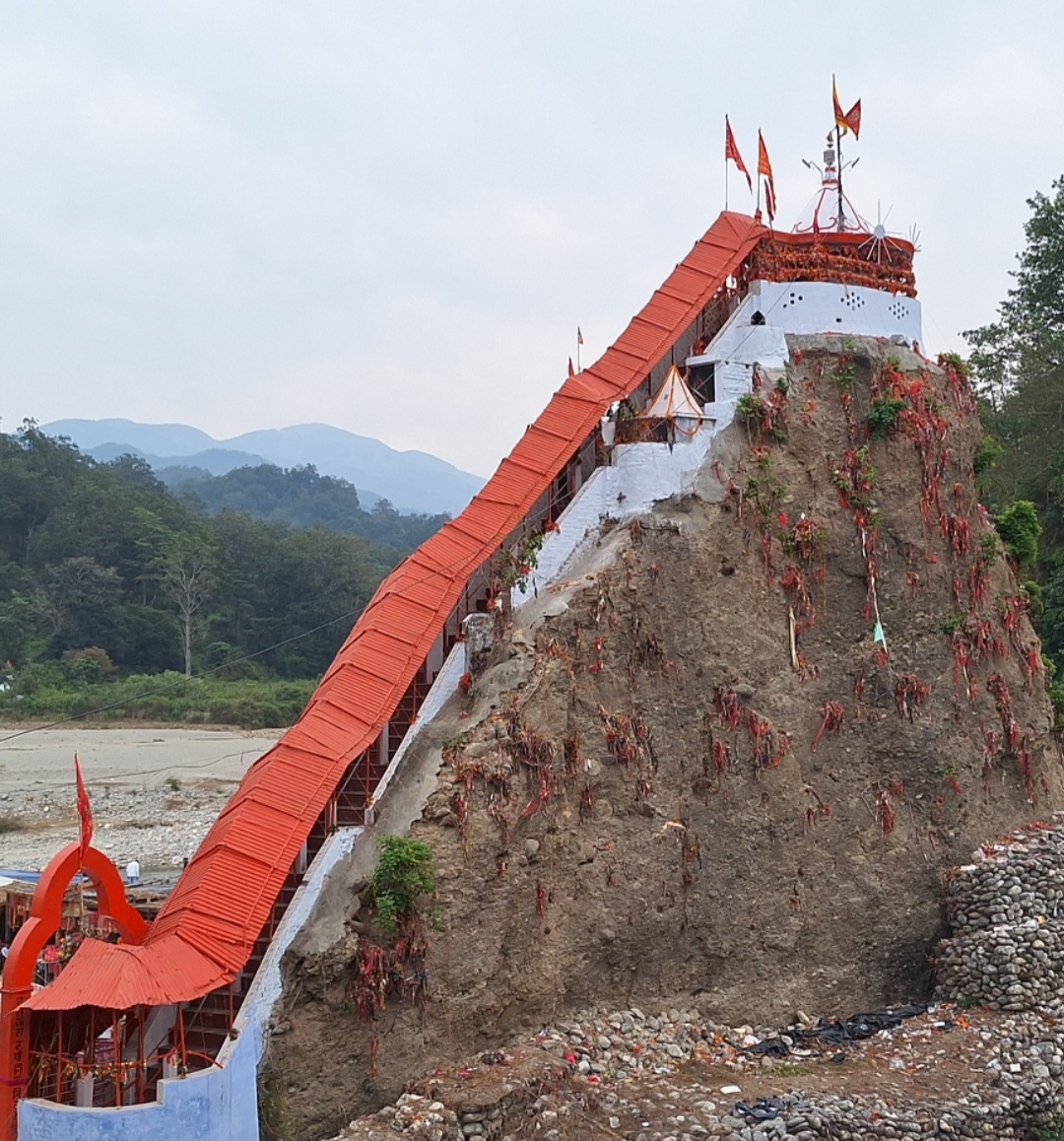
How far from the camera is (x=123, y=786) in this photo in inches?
1626

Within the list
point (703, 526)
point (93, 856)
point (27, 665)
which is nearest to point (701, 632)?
point (703, 526)

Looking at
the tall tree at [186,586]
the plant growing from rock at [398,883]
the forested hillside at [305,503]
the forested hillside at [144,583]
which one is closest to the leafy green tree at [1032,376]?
the plant growing from rock at [398,883]

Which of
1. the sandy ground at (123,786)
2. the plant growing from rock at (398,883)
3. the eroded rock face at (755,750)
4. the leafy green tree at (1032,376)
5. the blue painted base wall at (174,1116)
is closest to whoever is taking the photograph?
the blue painted base wall at (174,1116)

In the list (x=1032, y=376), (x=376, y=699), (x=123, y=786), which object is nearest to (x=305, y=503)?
(x=123, y=786)

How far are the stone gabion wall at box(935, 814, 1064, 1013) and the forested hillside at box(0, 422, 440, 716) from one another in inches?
1824

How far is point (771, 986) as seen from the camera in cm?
1530

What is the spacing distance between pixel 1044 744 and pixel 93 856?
1399 cm

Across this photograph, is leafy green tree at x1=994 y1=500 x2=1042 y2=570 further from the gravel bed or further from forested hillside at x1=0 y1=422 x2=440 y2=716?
forested hillside at x1=0 y1=422 x2=440 y2=716

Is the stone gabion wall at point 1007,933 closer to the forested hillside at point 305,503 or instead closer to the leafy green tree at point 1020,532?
the leafy green tree at point 1020,532

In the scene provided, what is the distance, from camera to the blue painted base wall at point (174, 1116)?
10.8 metres

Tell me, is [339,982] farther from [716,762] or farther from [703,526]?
[703,526]

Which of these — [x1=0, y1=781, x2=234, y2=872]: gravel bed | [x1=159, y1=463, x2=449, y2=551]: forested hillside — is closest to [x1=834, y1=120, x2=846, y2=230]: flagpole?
[x1=0, y1=781, x2=234, y2=872]: gravel bed

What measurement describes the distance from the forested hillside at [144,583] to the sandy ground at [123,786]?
6.18 meters

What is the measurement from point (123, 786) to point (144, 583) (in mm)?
22001
